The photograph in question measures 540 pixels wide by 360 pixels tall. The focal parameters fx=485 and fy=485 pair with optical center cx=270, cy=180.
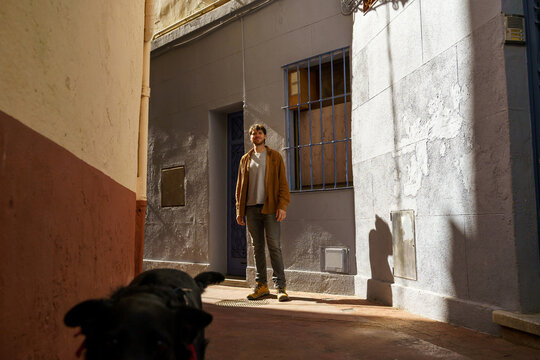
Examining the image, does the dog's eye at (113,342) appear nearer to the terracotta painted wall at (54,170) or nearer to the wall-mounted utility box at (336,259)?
the terracotta painted wall at (54,170)

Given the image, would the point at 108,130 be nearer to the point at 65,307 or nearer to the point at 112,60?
the point at 112,60

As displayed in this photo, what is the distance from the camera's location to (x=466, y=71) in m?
4.09

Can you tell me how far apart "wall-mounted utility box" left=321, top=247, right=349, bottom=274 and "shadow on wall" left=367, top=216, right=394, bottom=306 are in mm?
485

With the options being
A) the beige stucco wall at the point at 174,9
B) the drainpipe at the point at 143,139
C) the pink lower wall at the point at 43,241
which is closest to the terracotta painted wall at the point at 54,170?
the pink lower wall at the point at 43,241

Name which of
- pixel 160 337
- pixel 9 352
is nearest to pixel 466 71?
pixel 160 337

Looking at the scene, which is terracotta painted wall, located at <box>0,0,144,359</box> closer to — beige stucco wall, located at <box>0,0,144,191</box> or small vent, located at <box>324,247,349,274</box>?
beige stucco wall, located at <box>0,0,144,191</box>

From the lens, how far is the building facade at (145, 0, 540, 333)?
372cm

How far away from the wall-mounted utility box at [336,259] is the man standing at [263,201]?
0.70 metres

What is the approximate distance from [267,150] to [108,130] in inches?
115

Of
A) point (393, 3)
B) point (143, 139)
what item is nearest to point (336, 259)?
point (143, 139)

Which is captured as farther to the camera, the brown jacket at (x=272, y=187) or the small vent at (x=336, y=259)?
the small vent at (x=336, y=259)

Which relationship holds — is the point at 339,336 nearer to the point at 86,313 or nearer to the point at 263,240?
the point at 263,240

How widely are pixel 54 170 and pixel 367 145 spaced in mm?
4350

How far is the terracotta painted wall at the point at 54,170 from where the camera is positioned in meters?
1.90
